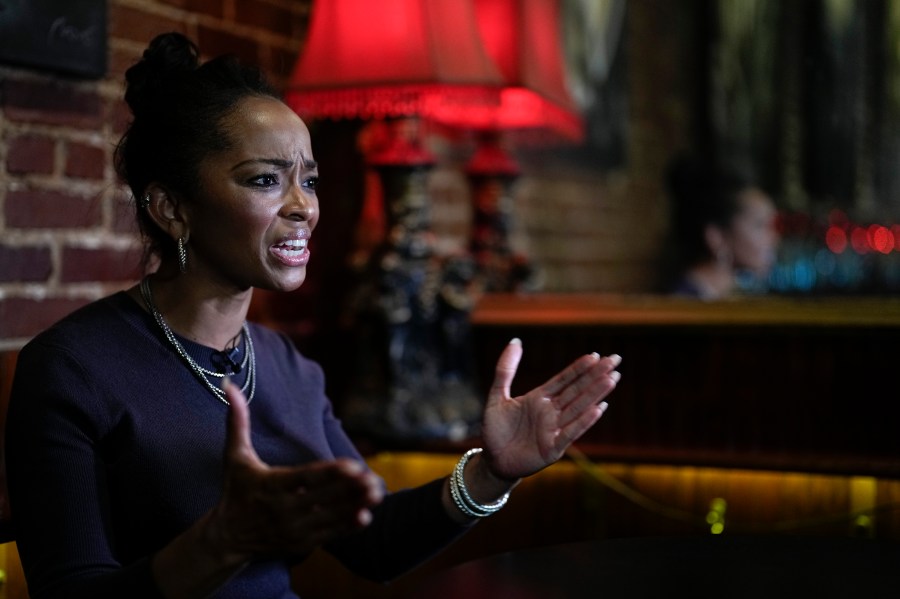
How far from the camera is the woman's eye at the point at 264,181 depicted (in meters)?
1.38

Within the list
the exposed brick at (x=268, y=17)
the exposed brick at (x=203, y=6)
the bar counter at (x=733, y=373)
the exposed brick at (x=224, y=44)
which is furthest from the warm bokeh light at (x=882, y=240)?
the exposed brick at (x=203, y=6)

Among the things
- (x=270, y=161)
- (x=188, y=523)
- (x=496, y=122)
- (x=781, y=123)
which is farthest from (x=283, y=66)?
(x=781, y=123)

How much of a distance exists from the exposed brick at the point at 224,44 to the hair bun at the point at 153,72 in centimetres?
71

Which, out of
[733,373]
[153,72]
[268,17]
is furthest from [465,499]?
[268,17]

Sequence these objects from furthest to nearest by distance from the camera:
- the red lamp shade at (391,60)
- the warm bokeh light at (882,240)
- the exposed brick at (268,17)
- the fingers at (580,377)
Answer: the warm bokeh light at (882,240) < the exposed brick at (268,17) < the red lamp shade at (391,60) < the fingers at (580,377)

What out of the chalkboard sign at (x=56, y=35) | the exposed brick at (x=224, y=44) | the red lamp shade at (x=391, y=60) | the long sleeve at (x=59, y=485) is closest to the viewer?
the long sleeve at (x=59, y=485)

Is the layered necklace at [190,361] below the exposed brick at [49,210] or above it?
below

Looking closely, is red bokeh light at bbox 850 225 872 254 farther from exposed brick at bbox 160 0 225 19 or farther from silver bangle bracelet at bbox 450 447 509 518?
silver bangle bracelet at bbox 450 447 509 518

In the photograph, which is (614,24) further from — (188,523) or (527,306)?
(188,523)

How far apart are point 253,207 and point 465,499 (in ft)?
1.48

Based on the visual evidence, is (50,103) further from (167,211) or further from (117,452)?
(117,452)

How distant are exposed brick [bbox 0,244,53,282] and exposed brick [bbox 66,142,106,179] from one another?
145 millimetres

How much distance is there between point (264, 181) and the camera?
138cm

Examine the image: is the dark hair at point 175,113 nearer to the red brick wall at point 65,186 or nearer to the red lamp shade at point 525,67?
the red brick wall at point 65,186
